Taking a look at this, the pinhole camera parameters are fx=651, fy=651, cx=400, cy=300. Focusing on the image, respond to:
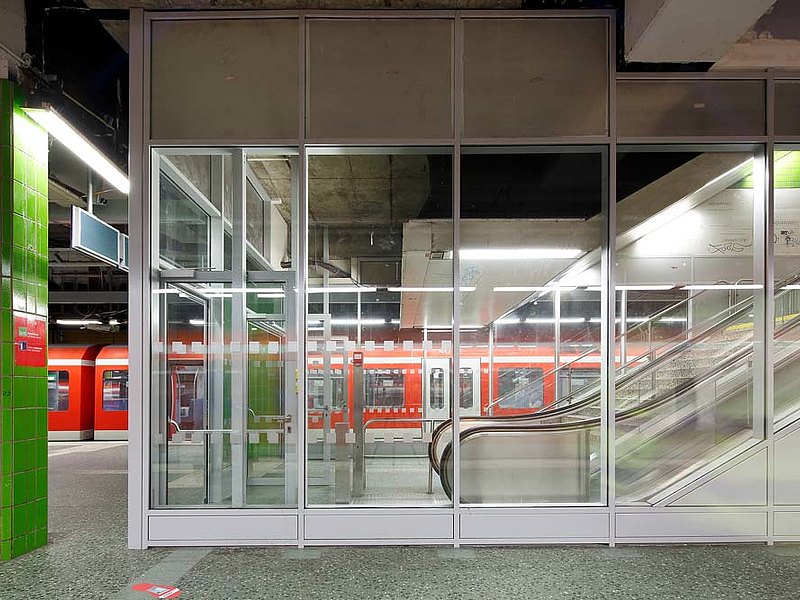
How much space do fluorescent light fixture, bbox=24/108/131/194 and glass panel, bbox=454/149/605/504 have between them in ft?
9.51

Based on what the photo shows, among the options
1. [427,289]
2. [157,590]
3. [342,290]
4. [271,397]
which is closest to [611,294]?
[427,289]

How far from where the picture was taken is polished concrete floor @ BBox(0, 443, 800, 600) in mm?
4020

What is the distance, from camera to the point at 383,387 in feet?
19.2

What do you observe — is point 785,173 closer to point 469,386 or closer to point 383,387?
point 469,386

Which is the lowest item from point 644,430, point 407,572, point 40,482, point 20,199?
point 407,572

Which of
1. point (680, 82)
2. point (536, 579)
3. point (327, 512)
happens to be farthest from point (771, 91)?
point (327, 512)

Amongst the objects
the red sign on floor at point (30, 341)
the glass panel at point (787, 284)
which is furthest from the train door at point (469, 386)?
the red sign on floor at point (30, 341)

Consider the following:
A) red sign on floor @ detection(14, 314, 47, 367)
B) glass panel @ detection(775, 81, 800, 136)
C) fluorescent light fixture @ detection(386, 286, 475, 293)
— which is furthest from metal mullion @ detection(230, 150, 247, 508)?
glass panel @ detection(775, 81, 800, 136)

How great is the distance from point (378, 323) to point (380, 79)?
202 centimetres

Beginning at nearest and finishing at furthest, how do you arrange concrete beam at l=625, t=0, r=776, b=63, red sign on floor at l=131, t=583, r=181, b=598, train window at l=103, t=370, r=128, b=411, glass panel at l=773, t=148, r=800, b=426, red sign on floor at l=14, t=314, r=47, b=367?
1. red sign on floor at l=131, t=583, r=181, b=598
2. concrete beam at l=625, t=0, r=776, b=63
3. red sign on floor at l=14, t=314, r=47, b=367
4. glass panel at l=773, t=148, r=800, b=426
5. train window at l=103, t=370, r=128, b=411

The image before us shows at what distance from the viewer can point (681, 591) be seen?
4023 millimetres

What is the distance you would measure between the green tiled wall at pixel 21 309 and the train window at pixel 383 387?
8.60 feet

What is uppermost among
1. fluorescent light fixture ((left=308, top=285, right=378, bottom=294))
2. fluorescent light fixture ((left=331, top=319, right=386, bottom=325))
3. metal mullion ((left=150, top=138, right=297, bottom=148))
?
metal mullion ((left=150, top=138, right=297, bottom=148))

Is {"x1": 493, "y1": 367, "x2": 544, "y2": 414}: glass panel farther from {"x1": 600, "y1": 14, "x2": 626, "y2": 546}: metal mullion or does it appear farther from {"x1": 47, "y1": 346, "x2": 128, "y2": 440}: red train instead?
{"x1": 47, "y1": 346, "x2": 128, "y2": 440}: red train
